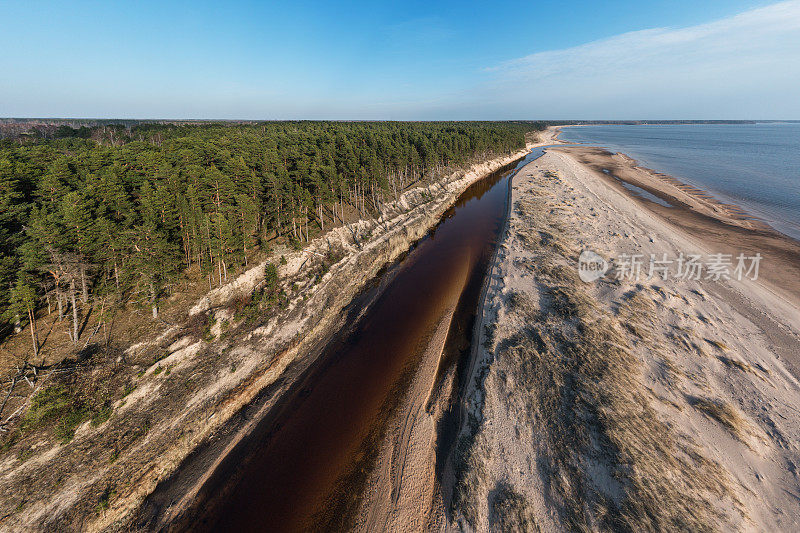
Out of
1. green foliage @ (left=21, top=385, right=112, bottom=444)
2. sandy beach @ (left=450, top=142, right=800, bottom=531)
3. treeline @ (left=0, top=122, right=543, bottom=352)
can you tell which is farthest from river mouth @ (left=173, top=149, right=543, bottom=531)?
treeline @ (left=0, top=122, right=543, bottom=352)

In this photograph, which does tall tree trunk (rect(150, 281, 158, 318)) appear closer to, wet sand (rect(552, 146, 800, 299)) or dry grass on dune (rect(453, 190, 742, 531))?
dry grass on dune (rect(453, 190, 742, 531))

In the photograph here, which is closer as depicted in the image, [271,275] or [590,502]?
[590,502]

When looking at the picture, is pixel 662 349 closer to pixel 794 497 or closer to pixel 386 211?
pixel 794 497

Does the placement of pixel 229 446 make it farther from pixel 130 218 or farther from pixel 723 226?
pixel 723 226

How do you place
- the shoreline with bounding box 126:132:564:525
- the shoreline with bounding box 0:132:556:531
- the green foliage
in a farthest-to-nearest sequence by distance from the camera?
the green foliage
the shoreline with bounding box 126:132:564:525
the shoreline with bounding box 0:132:556:531

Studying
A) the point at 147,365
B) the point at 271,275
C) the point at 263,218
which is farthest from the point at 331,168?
the point at 147,365

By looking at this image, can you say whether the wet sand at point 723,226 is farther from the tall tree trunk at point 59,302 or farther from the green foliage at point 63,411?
the tall tree trunk at point 59,302

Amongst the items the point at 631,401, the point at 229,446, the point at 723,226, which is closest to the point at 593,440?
the point at 631,401
